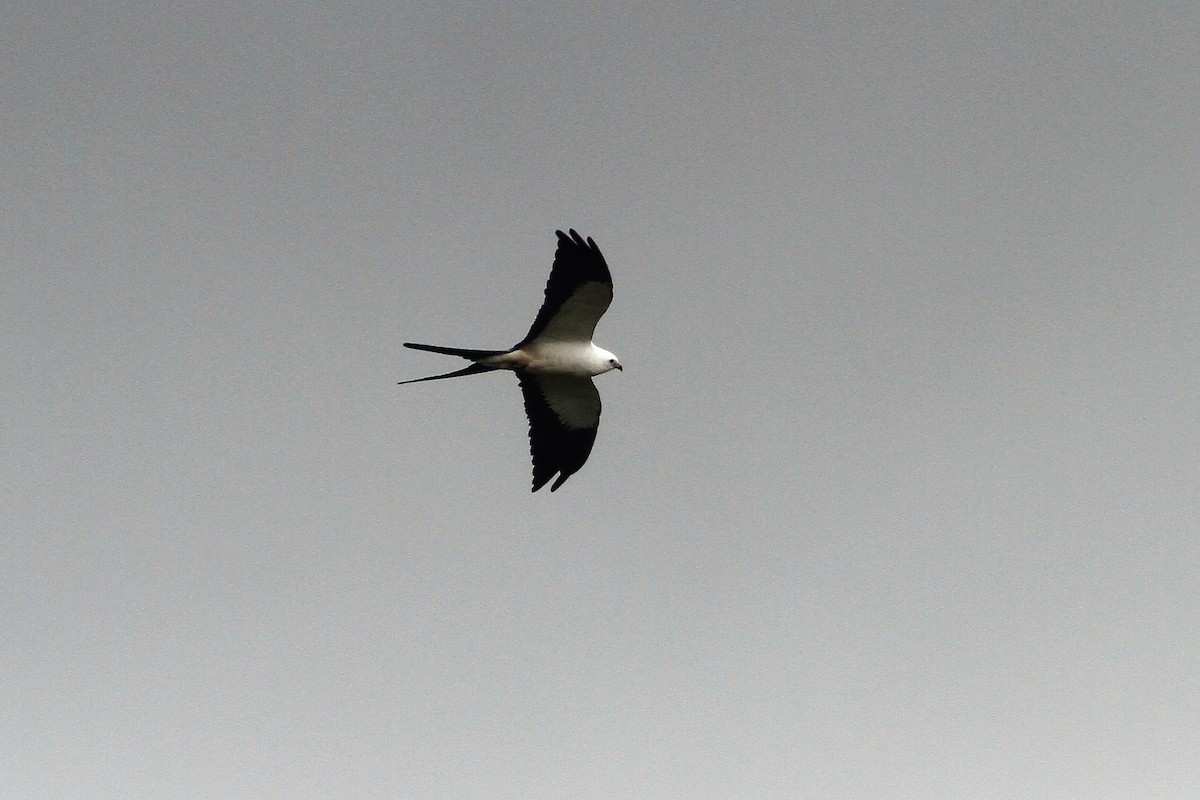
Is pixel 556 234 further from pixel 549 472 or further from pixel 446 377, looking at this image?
pixel 549 472

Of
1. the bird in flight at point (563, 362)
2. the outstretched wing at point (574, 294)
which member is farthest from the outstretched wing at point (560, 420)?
the outstretched wing at point (574, 294)

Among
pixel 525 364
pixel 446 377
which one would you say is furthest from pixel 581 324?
pixel 446 377

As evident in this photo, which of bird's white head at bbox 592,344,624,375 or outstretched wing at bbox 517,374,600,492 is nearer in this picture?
bird's white head at bbox 592,344,624,375

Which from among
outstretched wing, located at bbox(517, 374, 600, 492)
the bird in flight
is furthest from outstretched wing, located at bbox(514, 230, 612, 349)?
outstretched wing, located at bbox(517, 374, 600, 492)

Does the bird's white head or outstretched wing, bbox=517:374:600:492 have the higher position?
the bird's white head

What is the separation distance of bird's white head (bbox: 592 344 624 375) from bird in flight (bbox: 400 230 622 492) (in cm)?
2

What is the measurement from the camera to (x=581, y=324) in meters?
17.3

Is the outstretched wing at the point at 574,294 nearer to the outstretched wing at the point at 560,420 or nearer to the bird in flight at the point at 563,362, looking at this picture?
the bird in flight at the point at 563,362

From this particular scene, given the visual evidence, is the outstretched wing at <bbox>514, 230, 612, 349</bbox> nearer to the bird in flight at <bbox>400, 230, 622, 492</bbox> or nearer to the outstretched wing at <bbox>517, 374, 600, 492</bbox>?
the bird in flight at <bbox>400, 230, 622, 492</bbox>

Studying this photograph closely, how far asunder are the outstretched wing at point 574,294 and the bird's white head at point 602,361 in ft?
0.84

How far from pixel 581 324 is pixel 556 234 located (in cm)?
198

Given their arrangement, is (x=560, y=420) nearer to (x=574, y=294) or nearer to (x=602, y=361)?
(x=602, y=361)

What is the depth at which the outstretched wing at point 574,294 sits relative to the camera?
16031 millimetres

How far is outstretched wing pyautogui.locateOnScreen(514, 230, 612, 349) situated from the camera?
1603cm
